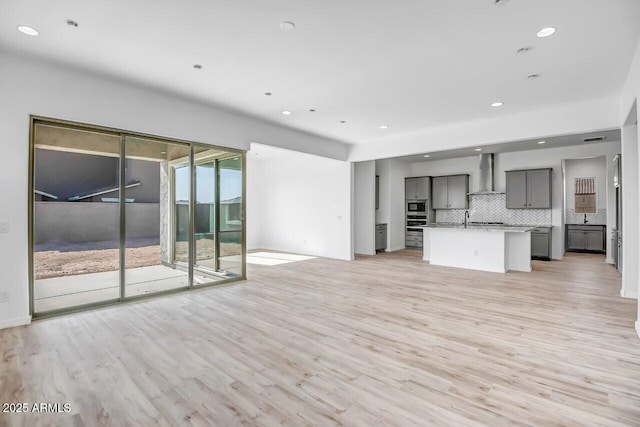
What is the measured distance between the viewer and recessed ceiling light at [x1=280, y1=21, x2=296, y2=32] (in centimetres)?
291

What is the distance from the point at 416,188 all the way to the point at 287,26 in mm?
8328

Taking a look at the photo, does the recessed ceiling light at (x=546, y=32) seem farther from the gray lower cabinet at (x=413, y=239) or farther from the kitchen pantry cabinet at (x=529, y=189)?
the gray lower cabinet at (x=413, y=239)

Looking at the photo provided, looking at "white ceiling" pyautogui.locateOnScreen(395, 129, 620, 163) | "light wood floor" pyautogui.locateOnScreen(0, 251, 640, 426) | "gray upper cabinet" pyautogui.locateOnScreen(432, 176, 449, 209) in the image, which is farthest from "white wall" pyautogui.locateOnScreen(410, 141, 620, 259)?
"light wood floor" pyautogui.locateOnScreen(0, 251, 640, 426)

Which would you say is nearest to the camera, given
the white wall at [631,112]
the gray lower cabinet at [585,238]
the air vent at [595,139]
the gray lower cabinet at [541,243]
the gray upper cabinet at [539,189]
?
the white wall at [631,112]

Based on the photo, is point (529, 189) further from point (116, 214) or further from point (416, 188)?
point (116, 214)

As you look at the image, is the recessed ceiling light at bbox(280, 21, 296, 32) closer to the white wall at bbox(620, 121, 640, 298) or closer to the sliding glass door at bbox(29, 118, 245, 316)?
the sliding glass door at bbox(29, 118, 245, 316)

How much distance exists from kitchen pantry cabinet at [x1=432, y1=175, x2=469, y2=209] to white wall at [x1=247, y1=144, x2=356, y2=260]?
3.55 metres

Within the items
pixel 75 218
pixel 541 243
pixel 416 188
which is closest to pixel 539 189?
pixel 541 243

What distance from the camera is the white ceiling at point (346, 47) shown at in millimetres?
2705

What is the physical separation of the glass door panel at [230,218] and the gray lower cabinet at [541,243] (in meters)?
7.31

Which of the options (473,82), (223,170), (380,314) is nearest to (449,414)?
(380,314)

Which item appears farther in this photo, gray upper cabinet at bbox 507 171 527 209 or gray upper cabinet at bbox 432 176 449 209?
gray upper cabinet at bbox 432 176 449 209

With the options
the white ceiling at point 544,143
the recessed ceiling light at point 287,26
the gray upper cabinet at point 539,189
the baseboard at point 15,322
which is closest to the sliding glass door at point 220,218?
the baseboard at point 15,322

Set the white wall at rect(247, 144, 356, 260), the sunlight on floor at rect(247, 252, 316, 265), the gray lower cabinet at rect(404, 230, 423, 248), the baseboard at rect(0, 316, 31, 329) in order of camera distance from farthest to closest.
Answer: the gray lower cabinet at rect(404, 230, 423, 248) < the white wall at rect(247, 144, 356, 260) < the sunlight on floor at rect(247, 252, 316, 265) < the baseboard at rect(0, 316, 31, 329)
